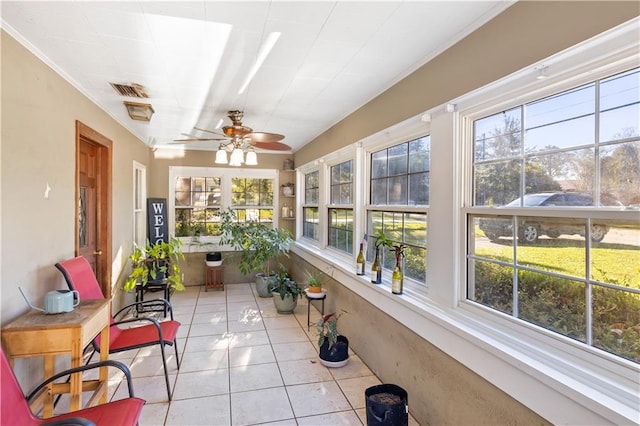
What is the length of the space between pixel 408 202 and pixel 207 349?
240 centimetres

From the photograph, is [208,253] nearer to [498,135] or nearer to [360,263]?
[360,263]

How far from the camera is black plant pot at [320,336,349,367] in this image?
2.95m

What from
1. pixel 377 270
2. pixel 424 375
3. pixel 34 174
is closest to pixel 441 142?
pixel 377 270

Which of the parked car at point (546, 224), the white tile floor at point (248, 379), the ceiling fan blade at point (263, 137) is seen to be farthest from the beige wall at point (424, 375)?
the ceiling fan blade at point (263, 137)

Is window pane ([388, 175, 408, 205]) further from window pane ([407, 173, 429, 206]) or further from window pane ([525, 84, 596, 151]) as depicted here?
window pane ([525, 84, 596, 151])

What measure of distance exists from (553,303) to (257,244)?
428 centimetres

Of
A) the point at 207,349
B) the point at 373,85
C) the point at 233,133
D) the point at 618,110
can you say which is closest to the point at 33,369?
the point at 207,349

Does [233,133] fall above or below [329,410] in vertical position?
above

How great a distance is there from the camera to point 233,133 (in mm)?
3395

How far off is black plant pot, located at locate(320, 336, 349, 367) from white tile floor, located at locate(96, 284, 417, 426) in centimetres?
6

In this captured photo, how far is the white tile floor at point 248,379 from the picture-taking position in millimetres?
2314

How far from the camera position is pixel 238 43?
6.66ft

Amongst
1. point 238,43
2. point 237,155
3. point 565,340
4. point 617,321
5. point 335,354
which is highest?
point 238,43

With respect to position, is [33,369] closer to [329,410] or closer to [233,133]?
[329,410]
